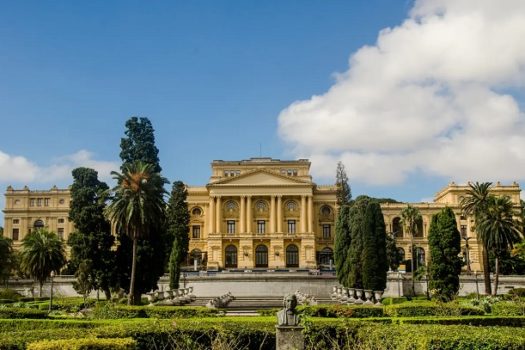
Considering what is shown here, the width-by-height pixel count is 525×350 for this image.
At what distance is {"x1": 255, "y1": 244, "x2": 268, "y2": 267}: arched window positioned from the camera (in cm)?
8162

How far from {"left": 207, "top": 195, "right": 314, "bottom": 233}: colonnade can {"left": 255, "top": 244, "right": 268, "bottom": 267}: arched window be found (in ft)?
8.07

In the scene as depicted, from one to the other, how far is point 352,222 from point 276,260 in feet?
115

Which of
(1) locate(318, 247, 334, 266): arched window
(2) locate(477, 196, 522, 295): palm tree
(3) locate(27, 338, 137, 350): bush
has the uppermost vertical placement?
(2) locate(477, 196, 522, 295): palm tree

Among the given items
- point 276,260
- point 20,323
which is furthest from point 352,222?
point 276,260

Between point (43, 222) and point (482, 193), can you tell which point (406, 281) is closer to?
point (482, 193)

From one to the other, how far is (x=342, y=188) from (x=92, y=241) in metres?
49.0

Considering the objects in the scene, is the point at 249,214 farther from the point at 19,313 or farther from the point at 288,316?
the point at 288,316

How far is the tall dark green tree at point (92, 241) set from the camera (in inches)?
1768

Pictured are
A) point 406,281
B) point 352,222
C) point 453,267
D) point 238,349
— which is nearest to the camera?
point 238,349

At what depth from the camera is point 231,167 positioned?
8794 centimetres

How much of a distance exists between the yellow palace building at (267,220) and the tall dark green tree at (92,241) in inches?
1318

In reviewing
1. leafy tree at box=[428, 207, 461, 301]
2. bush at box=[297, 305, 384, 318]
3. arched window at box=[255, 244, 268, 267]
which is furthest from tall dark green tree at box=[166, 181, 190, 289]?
bush at box=[297, 305, 384, 318]

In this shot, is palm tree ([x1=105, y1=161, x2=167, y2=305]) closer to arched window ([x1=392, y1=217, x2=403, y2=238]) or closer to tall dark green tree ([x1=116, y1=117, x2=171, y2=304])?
tall dark green tree ([x1=116, y1=117, x2=171, y2=304])

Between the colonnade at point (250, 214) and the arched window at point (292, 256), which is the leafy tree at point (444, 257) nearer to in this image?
the colonnade at point (250, 214)
